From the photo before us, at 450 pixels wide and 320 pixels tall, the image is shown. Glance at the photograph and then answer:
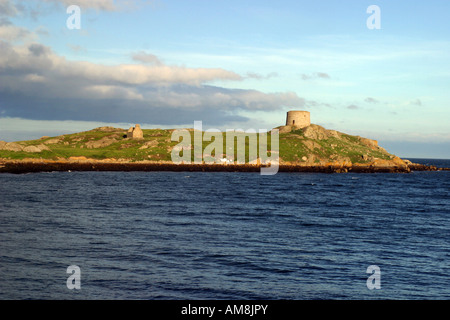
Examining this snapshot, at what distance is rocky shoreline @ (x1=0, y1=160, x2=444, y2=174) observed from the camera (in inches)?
4914

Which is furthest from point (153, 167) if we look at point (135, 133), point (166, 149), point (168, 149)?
point (135, 133)

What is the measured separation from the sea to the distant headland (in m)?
87.0

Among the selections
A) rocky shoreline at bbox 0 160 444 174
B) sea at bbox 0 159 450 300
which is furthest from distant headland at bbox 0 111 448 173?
sea at bbox 0 159 450 300

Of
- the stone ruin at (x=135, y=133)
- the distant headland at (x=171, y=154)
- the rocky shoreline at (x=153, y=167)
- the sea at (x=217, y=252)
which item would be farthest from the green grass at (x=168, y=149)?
the sea at (x=217, y=252)

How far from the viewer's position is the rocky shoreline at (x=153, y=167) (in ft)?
409

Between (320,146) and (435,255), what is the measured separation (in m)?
149

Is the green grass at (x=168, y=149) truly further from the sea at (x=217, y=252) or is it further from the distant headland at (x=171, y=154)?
the sea at (x=217, y=252)

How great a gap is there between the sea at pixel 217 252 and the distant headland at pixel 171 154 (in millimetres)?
86976

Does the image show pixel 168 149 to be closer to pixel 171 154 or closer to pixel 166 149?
pixel 166 149

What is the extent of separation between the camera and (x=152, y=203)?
55.4 meters

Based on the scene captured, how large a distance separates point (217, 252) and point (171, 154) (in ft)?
456

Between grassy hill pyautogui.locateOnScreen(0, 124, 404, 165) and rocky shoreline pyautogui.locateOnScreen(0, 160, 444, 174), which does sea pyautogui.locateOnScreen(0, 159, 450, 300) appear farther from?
grassy hill pyautogui.locateOnScreen(0, 124, 404, 165)

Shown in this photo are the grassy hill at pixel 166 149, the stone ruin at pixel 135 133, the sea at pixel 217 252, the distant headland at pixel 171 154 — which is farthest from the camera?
the stone ruin at pixel 135 133
